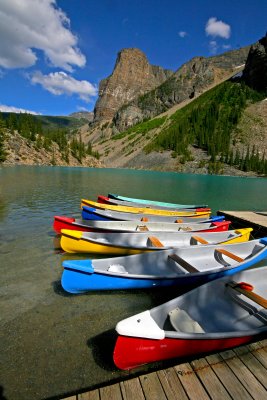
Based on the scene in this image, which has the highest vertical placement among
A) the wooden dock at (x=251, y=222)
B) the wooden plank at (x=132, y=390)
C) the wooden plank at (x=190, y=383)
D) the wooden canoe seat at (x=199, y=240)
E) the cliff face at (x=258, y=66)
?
the cliff face at (x=258, y=66)

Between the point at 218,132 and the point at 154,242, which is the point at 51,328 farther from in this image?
the point at 218,132

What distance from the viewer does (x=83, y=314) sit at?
24.0ft

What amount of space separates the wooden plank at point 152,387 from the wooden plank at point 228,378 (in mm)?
1005

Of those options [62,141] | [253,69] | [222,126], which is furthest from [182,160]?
[253,69]

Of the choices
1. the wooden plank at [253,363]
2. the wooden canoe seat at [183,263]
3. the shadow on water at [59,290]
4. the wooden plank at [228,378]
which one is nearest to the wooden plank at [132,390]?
the wooden plank at [228,378]

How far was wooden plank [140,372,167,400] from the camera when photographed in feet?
11.9

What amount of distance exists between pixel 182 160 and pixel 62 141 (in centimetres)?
8110

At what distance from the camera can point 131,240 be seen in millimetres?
11906

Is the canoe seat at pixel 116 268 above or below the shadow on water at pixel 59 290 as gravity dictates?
above

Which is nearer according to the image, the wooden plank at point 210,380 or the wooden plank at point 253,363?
the wooden plank at point 210,380

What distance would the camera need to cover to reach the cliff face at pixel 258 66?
6806 inches

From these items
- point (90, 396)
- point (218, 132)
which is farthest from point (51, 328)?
point (218, 132)

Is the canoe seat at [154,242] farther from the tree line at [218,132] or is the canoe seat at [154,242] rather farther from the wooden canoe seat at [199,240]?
the tree line at [218,132]

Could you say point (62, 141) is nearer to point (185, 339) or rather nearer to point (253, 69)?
point (253, 69)
